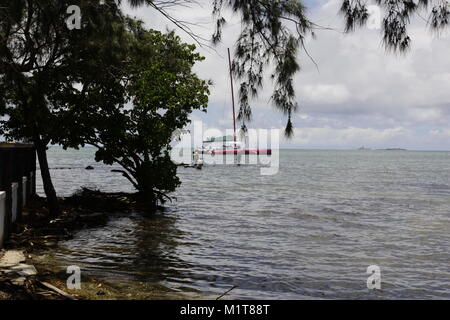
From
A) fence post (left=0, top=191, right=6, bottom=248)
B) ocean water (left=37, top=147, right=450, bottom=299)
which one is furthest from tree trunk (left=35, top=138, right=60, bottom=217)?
fence post (left=0, top=191, right=6, bottom=248)

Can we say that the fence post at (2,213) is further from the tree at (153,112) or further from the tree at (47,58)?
the tree at (153,112)

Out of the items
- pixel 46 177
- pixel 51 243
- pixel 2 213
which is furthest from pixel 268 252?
pixel 46 177

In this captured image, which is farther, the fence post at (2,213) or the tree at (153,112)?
the tree at (153,112)

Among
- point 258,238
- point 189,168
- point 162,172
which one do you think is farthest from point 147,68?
point 189,168

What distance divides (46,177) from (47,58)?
447 centimetres

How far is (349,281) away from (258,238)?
6.12 meters

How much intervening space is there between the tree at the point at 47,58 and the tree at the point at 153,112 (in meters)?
1.60

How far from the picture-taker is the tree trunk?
53.6ft

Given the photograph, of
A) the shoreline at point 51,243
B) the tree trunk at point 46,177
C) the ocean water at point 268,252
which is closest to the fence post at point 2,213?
the shoreline at point 51,243

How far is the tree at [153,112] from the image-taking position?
18891 millimetres

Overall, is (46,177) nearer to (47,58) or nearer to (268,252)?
(47,58)

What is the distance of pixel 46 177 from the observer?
16609mm

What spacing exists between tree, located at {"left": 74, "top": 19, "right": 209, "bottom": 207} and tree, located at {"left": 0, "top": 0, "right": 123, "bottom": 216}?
5.24 feet
